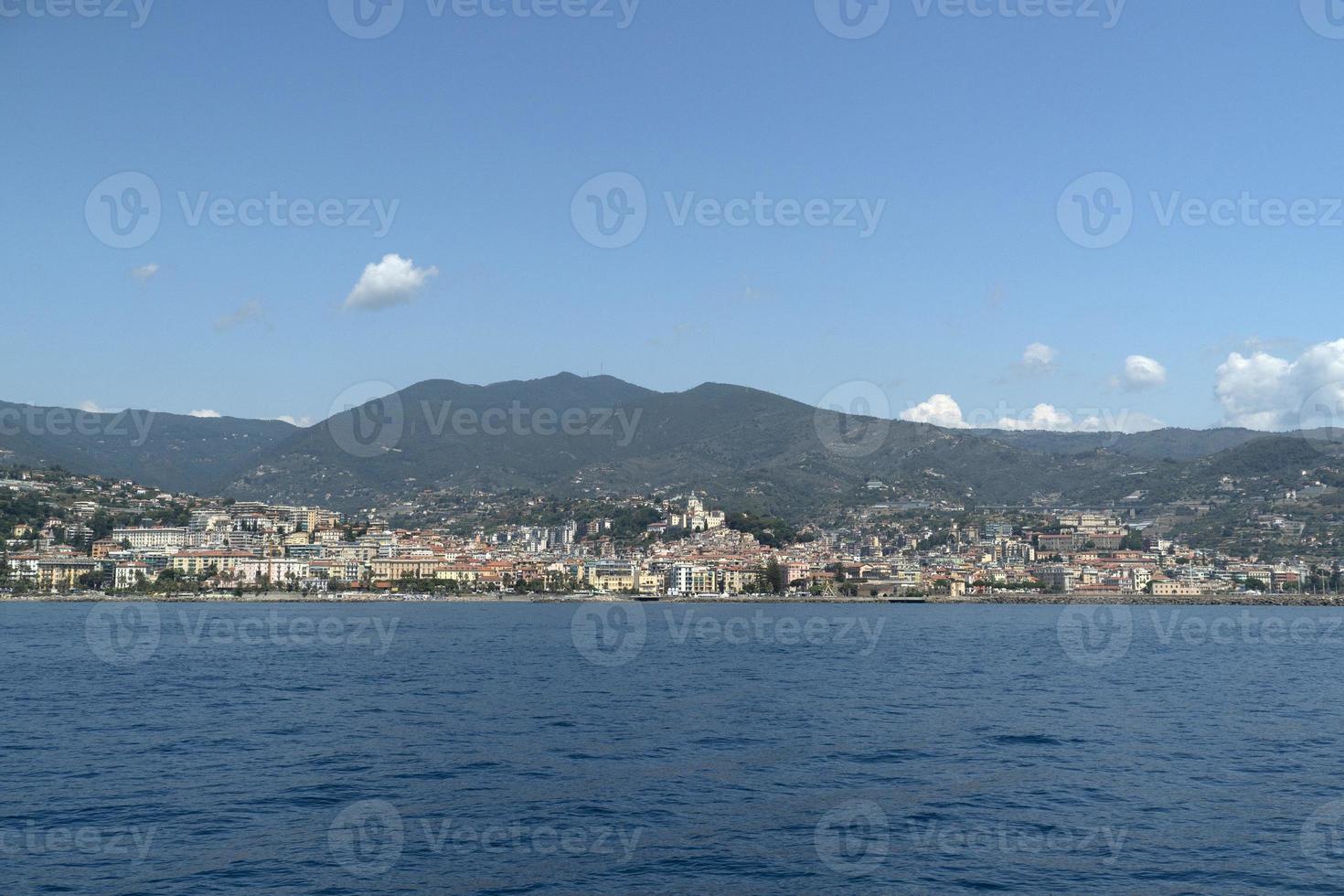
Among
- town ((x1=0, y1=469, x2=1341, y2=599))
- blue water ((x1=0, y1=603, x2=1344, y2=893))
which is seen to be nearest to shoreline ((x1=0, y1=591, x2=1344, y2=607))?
town ((x1=0, y1=469, x2=1341, y2=599))

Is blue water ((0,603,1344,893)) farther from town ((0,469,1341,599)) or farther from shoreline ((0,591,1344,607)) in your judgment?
town ((0,469,1341,599))

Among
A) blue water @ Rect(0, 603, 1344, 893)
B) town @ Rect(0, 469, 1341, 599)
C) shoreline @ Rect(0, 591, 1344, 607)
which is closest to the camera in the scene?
blue water @ Rect(0, 603, 1344, 893)

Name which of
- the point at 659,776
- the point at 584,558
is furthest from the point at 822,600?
the point at 659,776

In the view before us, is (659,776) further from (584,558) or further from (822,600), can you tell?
(584,558)

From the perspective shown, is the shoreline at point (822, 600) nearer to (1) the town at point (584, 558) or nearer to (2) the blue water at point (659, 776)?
(1) the town at point (584, 558)

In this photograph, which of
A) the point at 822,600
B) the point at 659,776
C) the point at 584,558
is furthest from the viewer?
the point at 584,558

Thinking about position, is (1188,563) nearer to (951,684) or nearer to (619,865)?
(951,684)
